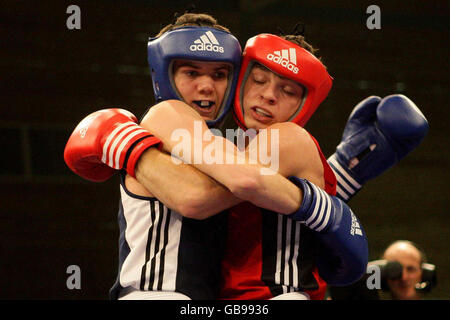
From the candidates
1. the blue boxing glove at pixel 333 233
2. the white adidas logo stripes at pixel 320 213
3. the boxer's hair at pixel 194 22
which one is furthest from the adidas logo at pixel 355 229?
the boxer's hair at pixel 194 22

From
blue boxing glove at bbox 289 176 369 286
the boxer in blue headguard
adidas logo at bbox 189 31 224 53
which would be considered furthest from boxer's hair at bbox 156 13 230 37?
blue boxing glove at bbox 289 176 369 286

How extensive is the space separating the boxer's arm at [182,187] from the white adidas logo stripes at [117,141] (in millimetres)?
67

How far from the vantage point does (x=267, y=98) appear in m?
1.87

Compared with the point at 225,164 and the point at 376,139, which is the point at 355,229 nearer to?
the point at 225,164

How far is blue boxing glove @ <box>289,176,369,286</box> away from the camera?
5.33ft

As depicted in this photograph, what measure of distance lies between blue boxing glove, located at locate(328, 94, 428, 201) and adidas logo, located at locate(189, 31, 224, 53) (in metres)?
0.93

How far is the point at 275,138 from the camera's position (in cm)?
166

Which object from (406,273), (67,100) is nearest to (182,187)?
(406,273)

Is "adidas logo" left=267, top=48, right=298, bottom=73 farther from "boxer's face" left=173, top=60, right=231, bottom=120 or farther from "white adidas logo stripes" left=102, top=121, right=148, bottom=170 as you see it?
"white adidas logo stripes" left=102, top=121, right=148, bottom=170

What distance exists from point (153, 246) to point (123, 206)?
19 cm

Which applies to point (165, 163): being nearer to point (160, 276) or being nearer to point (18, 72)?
point (160, 276)

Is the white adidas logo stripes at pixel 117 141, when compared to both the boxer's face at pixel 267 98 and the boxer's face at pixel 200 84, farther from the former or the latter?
the boxer's face at pixel 267 98
